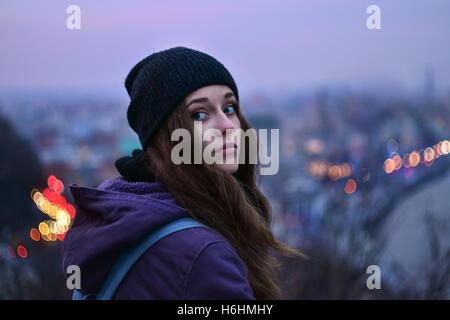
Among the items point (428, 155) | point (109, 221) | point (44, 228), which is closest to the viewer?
point (109, 221)

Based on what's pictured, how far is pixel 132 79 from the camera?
1.90 meters

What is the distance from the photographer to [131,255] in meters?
1.36

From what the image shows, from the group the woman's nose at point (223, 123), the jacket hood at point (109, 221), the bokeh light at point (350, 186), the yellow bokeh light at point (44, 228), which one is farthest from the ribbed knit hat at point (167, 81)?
the yellow bokeh light at point (44, 228)

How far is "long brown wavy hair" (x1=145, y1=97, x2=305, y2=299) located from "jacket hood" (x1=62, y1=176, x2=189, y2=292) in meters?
0.06

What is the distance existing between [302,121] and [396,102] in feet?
19.0

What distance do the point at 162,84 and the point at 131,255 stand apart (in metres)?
0.65

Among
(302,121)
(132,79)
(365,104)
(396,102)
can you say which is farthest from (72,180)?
(132,79)

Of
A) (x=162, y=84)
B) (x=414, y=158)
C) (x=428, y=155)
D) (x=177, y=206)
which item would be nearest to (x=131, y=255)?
(x=177, y=206)

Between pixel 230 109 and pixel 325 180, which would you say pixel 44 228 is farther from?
pixel 230 109

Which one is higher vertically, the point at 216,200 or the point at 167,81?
the point at 167,81

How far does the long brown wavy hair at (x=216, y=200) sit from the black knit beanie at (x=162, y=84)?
0.13 feet
